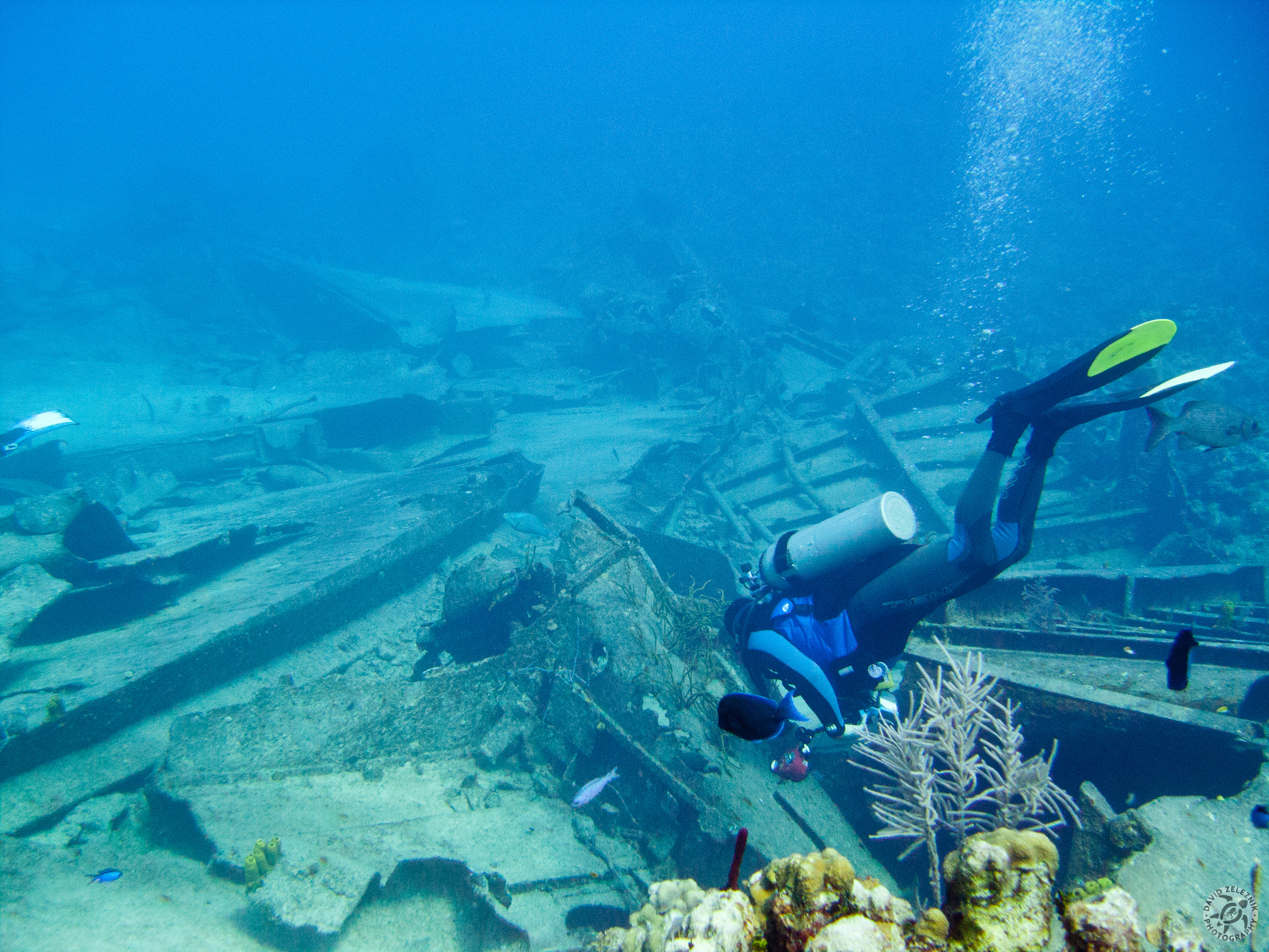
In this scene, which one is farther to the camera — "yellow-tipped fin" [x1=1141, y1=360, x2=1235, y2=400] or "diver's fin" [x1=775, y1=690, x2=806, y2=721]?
"yellow-tipped fin" [x1=1141, y1=360, x2=1235, y2=400]

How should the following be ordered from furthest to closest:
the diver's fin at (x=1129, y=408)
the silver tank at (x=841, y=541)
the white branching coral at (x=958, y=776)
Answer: the silver tank at (x=841, y=541)
the diver's fin at (x=1129, y=408)
the white branching coral at (x=958, y=776)

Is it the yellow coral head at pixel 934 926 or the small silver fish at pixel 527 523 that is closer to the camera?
the yellow coral head at pixel 934 926

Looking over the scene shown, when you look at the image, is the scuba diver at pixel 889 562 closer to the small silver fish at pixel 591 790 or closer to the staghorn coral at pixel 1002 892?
the small silver fish at pixel 591 790

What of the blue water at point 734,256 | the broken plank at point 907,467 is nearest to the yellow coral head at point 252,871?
the blue water at point 734,256

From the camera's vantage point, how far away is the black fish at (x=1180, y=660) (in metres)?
1.84

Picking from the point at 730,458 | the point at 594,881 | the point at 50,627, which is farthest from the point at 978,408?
the point at 50,627

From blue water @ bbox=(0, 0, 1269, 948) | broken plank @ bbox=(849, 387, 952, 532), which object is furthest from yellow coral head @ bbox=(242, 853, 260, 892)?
broken plank @ bbox=(849, 387, 952, 532)

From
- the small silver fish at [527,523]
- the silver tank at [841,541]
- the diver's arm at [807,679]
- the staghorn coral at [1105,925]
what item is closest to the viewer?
the staghorn coral at [1105,925]

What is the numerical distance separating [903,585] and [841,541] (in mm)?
622

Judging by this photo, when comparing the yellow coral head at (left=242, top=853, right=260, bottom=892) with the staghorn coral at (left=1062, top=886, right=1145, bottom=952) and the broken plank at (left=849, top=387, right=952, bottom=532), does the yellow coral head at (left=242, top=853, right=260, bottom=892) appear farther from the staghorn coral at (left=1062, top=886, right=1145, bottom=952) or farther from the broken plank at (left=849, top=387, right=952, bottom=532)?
the broken plank at (left=849, top=387, right=952, bottom=532)

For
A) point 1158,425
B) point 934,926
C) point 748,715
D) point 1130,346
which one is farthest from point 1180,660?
point 1158,425

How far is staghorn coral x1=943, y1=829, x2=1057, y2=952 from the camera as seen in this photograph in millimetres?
1302

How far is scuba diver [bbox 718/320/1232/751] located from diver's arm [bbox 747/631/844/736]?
1 centimetres

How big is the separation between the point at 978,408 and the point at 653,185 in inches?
1272
